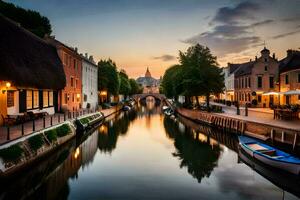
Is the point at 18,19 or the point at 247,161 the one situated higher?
the point at 18,19

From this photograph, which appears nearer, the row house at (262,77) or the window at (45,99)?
the window at (45,99)

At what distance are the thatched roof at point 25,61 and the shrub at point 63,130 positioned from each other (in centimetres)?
415

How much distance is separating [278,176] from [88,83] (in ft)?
125

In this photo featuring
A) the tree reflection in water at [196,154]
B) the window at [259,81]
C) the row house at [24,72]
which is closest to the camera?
the tree reflection in water at [196,154]

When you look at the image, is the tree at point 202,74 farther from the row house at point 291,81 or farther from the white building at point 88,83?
the white building at point 88,83

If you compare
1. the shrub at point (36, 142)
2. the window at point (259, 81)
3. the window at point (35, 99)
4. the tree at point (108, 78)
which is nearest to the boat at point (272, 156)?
the shrub at point (36, 142)

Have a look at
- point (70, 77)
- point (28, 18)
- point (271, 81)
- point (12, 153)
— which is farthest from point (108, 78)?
point (12, 153)

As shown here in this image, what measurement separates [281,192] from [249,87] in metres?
35.2

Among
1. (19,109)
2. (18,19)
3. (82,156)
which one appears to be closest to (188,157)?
(82,156)

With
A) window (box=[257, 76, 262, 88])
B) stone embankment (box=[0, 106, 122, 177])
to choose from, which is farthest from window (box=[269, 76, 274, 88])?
stone embankment (box=[0, 106, 122, 177])

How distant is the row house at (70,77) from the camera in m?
32.0

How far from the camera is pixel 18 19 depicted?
41.2 metres

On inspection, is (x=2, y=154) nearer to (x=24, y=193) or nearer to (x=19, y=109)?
(x=24, y=193)

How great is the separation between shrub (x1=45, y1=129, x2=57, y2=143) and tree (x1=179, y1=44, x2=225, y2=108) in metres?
22.2
